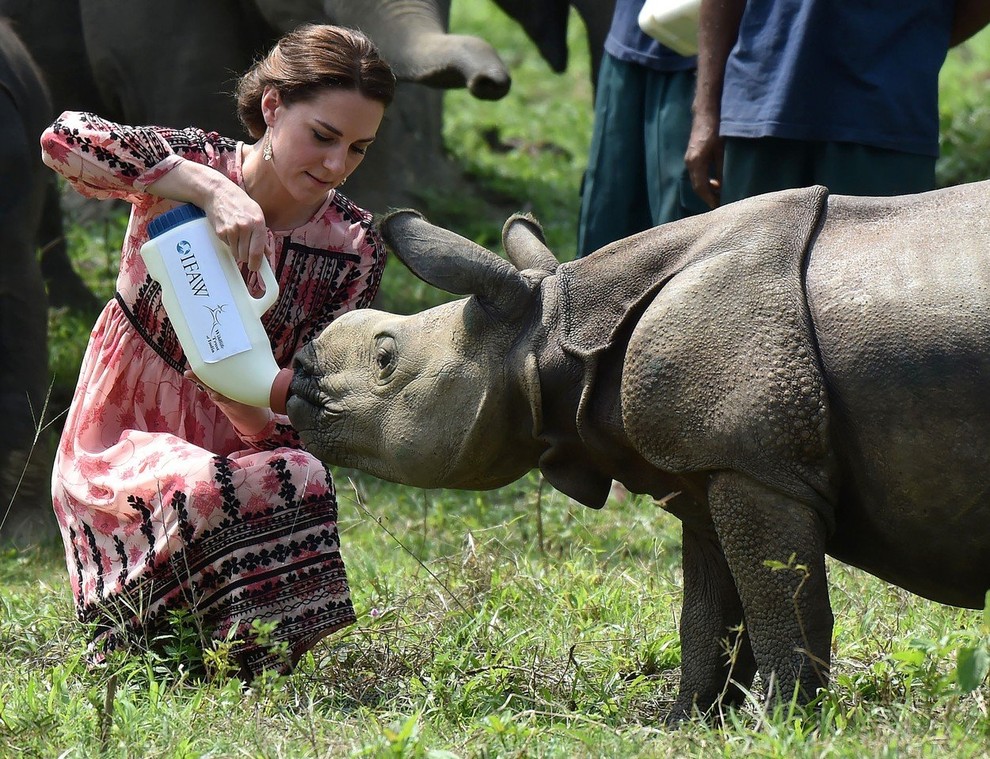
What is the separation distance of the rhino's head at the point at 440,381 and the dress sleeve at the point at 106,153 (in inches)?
25.9

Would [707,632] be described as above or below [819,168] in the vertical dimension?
below

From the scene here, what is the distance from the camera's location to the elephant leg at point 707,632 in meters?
3.41

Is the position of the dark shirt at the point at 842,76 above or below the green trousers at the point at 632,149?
above

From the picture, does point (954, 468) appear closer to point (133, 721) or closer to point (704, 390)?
point (704, 390)

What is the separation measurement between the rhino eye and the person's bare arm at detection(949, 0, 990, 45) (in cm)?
185

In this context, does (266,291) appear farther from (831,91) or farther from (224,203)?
(831,91)

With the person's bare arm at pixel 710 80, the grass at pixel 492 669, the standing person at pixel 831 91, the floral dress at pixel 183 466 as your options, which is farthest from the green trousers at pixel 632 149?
the floral dress at pixel 183 466

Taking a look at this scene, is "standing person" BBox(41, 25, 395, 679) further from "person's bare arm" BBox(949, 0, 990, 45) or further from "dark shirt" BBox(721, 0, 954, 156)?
"person's bare arm" BBox(949, 0, 990, 45)

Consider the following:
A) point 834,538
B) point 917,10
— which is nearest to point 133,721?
point 834,538

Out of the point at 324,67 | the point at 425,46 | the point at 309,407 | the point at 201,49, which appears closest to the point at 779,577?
A: the point at 309,407

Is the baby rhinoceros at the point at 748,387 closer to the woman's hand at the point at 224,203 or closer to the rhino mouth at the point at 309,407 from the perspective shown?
the rhino mouth at the point at 309,407

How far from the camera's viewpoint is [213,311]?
3.43 metres

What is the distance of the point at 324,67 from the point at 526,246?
69 centimetres

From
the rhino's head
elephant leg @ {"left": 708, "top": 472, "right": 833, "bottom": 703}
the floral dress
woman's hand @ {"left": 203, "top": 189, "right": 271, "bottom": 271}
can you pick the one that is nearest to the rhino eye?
the rhino's head
